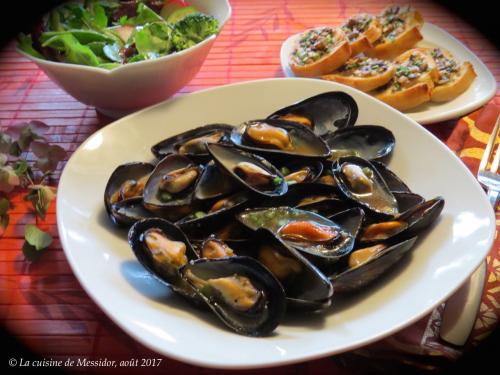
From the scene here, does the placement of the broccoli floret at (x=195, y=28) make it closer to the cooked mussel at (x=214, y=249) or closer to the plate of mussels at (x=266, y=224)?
the plate of mussels at (x=266, y=224)

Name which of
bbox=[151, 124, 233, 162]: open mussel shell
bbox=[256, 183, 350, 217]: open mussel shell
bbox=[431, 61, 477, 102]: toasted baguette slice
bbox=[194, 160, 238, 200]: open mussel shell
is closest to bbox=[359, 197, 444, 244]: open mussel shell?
bbox=[256, 183, 350, 217]: open mussel shell

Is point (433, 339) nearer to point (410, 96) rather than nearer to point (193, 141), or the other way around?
point (193, 141)

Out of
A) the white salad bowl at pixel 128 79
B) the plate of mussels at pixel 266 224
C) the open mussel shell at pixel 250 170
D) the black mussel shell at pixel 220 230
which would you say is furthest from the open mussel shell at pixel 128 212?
the white salad bowl at pixel 128 79

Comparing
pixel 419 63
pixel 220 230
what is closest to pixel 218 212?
pixel 220 230

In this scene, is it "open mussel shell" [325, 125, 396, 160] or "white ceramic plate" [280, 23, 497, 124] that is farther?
"white ceramic plate" [280, 23, 497, 124]

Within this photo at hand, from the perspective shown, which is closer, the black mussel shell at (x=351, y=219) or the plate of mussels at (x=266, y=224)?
the plate of mussels at (x=266, y=224)

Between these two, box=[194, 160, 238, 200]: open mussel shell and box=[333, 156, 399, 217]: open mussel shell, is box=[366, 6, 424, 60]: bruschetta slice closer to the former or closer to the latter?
box=[333, 156, 399, 217]: open mussel shell

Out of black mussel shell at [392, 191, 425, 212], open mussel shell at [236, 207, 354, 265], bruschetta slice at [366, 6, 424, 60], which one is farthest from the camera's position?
bruschetta slice at [366, 6, 424, 60]

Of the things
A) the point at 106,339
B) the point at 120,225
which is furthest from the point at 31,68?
the point at 106,339

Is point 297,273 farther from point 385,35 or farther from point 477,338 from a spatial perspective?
point 385,35
